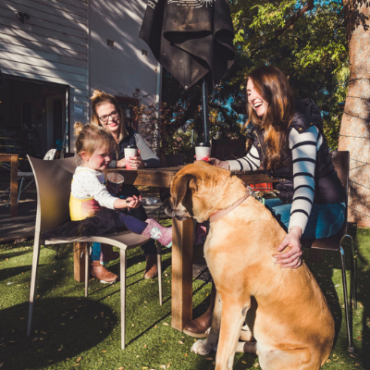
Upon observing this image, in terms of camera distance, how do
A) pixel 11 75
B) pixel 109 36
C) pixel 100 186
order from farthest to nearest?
pixel 109 36 < pixel 11 75 < pixel 100 186

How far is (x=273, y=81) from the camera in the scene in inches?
85.7

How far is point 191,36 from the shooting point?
11.1 ft

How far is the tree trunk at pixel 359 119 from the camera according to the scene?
554 centimetres

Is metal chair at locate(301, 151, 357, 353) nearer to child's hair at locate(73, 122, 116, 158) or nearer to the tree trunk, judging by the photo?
child's hair at locate(73, 122, 116, 158)

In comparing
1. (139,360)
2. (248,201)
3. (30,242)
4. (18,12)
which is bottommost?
(139,360)

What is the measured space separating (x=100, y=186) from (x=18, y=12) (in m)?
7.79

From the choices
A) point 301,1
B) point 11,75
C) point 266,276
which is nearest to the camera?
point 266,276

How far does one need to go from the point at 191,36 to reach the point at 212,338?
2.91 metres

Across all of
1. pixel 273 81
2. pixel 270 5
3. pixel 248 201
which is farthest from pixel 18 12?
pixel 248 201

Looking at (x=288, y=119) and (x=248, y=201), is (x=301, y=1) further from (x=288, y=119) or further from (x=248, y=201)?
(x=248, y=201)

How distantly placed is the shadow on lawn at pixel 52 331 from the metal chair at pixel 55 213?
13 centimetres

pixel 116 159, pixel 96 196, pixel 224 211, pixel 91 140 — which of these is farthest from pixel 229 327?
pixel 116 159

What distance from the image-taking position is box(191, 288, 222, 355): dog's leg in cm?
210

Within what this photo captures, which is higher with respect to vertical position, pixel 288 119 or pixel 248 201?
pixel 288 119
